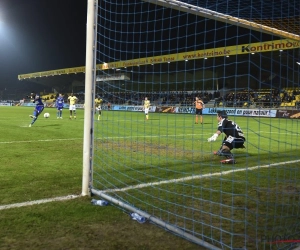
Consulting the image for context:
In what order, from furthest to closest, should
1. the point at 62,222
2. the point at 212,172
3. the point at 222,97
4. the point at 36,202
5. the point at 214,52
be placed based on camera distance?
the point at 222,97 → the point at 212,172 → the point at 214,52 → the point at 36,202 → the point at 62,222

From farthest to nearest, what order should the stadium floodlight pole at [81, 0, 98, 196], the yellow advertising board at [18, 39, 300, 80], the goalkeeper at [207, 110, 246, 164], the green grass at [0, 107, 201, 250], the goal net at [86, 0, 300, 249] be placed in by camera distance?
the goalkeeper at [207, 110, 246, 164] → the yellow advertising board at [18, 39, 300, 80] → the stadium floodlight pole at [81, 0, 98, 196] → the goal net at [86, 0, 300, 249] → the green grass at [0, 107, 201, 250]

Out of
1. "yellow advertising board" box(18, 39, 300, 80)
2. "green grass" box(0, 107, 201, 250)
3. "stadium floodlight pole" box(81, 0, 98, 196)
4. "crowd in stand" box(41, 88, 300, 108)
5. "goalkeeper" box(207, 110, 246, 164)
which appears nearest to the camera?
"green grass" box(0, 107, 201, 250)

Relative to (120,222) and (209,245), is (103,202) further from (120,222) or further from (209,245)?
(209,245)

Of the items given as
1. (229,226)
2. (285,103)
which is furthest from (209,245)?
(285,103)

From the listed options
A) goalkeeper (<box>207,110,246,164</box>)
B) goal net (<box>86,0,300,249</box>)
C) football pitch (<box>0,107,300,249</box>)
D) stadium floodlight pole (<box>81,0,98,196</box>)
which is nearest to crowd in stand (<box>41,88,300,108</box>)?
goal net (<box>86,0,300,249</box>)

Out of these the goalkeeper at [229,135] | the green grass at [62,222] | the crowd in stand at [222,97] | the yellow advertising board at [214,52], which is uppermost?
the yellow advertising board at [214,52]

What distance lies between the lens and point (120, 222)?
384 cm

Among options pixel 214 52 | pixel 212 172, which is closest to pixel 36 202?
pixel 212 172

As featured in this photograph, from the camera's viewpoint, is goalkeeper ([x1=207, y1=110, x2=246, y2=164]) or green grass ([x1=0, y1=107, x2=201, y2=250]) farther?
goalkeeper ([x1=207, y1=110, x2=246, y2=164])

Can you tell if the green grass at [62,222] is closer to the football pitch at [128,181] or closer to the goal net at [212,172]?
the football pitch at [128,181]

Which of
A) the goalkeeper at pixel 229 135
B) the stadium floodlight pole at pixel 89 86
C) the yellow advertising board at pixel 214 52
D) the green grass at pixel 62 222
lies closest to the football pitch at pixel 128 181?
the green grass at pixel 62 222

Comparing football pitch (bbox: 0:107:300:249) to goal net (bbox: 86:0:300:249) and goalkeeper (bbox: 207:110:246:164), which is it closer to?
goal net (bbox: 86:0:300:249)

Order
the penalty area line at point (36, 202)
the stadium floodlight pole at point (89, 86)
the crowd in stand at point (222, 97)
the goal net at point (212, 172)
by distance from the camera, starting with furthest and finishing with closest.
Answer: the crowd in stand at point (222, 97) → the stadium floodlight pole at point (89, 86) → the penalty area line at point (36, 202) → the goal net at point (212, 172)

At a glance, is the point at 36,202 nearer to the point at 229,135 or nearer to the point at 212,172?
the point at 212,172
